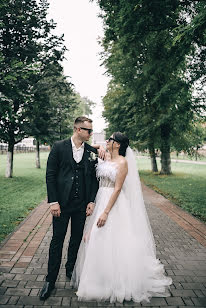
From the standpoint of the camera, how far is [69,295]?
3395 millimetres

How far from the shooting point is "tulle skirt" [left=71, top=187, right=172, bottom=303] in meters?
3.28

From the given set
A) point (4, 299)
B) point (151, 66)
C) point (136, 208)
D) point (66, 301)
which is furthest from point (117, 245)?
point (151, 66)

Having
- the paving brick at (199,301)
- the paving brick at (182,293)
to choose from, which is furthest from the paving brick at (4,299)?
the paving brick at (199,301)

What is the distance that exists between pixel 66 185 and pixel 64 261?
1799 mm

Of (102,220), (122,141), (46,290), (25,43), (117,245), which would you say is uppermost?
(25,43)

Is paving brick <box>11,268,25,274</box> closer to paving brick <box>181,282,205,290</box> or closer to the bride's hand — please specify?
the bride's hand

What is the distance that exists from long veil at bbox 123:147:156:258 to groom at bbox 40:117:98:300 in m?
0.56

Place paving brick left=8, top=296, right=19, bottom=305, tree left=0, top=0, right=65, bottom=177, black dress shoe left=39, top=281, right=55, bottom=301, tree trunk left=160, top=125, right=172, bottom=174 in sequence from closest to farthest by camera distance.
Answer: paving brick left=8, top=296, right=19, bottom=305
black dress shoe left=39, top=281, right=55, bottom=301
tree left=0, top=0, right=65, bottom=177
tree trunk left=160, top=125, right=172, bottom=174

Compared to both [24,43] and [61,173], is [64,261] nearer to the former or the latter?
[61,173]

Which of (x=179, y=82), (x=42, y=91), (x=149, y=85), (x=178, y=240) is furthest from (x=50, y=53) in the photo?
(x=178, y=240)

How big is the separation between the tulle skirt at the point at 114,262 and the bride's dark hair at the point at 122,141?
1.87ft

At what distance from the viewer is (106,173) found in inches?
137

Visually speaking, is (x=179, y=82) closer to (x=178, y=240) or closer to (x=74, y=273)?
(x=178, y=240)

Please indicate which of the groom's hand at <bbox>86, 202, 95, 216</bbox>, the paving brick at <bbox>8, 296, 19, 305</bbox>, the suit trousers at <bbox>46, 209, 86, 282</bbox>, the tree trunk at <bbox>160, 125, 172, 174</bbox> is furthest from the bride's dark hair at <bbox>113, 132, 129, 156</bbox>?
the tree trunk at <bbox>160, 125, 172, 174</bbox>
